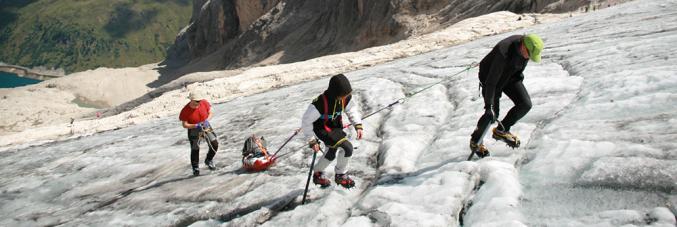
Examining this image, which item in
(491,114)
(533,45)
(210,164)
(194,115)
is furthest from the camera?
(210,164)

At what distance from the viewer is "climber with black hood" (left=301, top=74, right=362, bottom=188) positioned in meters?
5.85

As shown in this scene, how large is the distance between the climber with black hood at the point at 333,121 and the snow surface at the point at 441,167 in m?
0.44

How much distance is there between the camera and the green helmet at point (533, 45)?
543cm

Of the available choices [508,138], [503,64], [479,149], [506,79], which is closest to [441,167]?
[479,149]

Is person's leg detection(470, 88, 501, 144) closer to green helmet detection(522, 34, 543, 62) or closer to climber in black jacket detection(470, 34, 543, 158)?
climber in black jacket detection(470, 34, 543, 158)

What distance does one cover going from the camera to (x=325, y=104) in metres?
6.01

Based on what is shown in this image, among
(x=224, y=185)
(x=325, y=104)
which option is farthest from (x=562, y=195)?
(x=224, y=185)

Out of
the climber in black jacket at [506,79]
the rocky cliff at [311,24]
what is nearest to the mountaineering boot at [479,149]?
the climber in black jacket at [506,79]

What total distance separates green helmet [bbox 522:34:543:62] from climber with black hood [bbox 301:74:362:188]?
7.34 ft

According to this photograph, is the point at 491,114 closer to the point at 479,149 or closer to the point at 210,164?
the point at 479,149

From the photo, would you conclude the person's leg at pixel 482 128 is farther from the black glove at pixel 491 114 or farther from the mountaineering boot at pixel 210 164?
the mountaineering boot at pixel 210 164

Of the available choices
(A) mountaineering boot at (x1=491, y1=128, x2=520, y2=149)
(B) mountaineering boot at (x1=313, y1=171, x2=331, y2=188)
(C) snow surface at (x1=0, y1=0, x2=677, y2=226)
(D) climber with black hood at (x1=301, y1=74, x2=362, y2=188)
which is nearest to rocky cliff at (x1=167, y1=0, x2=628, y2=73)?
(C) snow surface at (x1=0, y1=0, x2=677, y2=226)

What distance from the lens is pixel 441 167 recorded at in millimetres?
6281

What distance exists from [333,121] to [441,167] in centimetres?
163
